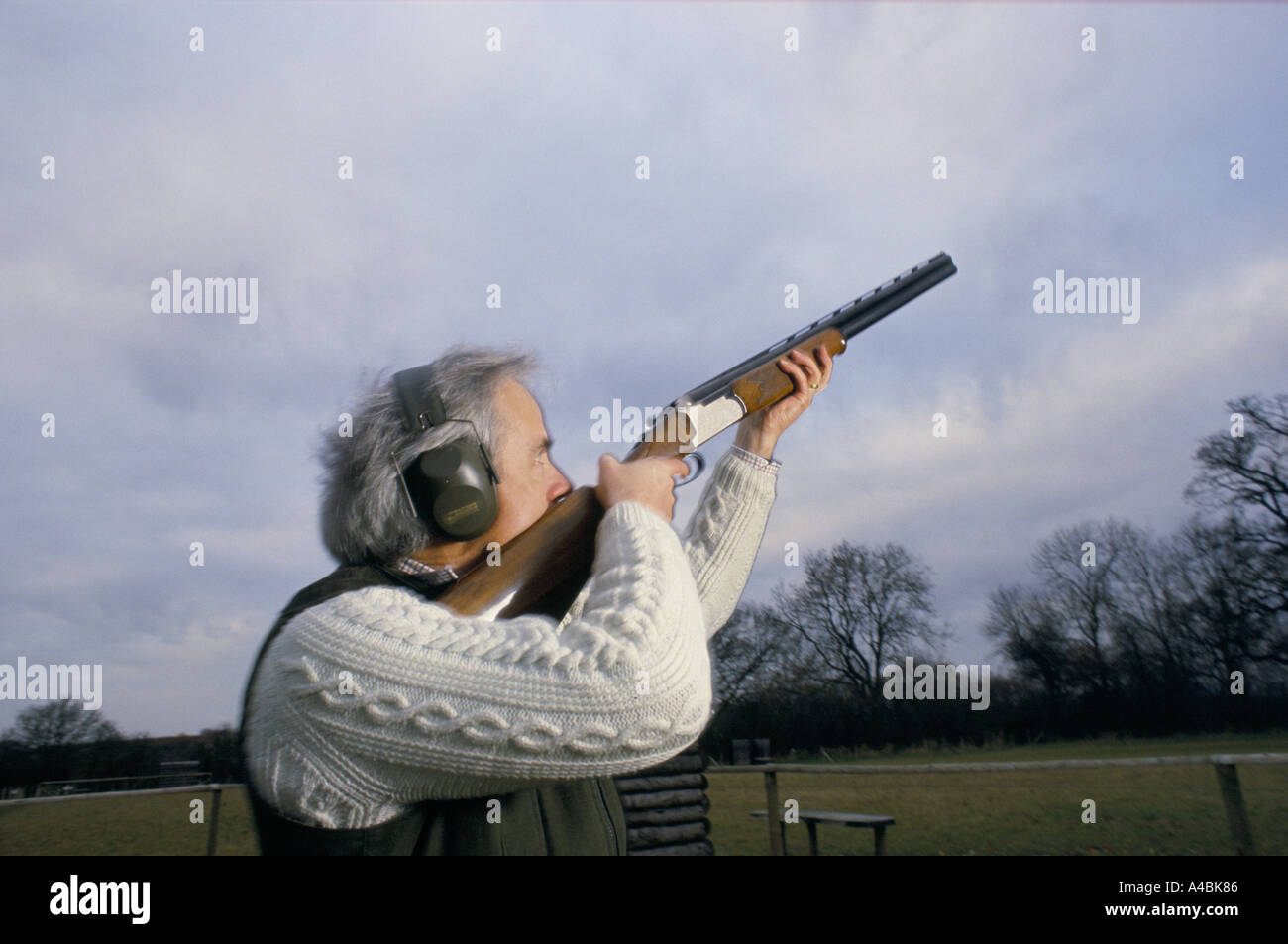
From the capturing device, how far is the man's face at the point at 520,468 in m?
1.68

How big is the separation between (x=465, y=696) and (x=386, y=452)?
65cm

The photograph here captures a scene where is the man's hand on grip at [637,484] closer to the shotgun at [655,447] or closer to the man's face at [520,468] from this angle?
the shotgun at [655,447]

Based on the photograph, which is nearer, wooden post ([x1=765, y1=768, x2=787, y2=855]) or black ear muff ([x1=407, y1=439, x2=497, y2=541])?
black ear muff ([x1=407, y1=439, x2=497, y2=541])

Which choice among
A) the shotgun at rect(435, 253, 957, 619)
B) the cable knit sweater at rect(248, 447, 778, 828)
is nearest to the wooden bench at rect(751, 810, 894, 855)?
the shotgun at rect(435, 253, 957, 619)

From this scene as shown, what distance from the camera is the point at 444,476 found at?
59.5 inches

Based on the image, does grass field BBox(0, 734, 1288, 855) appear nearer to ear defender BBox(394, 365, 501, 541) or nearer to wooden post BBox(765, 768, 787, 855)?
wooden post BBox(765, 768, 787, 855)

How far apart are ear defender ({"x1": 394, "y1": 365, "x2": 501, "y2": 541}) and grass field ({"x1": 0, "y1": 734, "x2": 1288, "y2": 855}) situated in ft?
21.7

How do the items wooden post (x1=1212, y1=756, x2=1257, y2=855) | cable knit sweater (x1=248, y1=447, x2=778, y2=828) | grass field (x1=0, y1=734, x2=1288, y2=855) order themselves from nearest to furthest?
cable knit sweater (x1=248, y1=447, x2=778, y2=828)
wooden post (x1=1212, y1=756, x2=1257, y2=855)
grass field (x1=0, y1=734, x2=1288, y2=855)

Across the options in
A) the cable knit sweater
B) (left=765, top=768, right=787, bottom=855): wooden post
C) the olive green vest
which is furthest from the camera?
(left=765, top=768, right=787, bottom=855): wooden post

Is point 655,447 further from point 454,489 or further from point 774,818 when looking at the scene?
point 774,818

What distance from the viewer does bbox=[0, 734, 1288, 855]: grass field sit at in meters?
8.92

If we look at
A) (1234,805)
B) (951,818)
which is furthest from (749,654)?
(1234,805)
